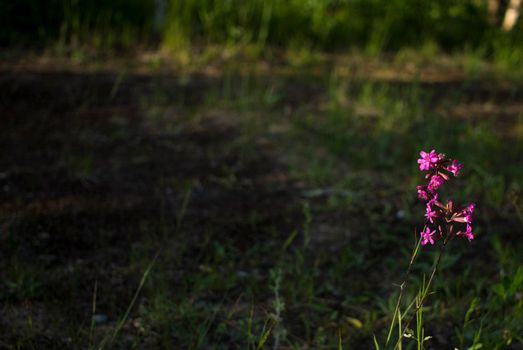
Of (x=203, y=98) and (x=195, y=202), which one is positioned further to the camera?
(x=203, y=98)

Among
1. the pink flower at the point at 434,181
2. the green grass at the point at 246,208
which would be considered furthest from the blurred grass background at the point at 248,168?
the pink flower at the point at 434,181

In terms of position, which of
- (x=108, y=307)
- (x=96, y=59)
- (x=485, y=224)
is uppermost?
(x=96, y=59)

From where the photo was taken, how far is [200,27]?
19.1ft

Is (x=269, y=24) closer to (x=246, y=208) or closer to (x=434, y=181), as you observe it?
(x=246, y=208)

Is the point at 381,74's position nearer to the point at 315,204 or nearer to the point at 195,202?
the point at 315,204

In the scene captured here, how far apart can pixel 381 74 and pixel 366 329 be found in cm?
340

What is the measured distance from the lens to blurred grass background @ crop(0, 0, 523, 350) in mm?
2521

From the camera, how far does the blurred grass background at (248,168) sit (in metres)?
2.52

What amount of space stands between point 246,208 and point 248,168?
481 mm

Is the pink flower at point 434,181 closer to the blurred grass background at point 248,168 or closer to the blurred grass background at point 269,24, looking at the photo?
the blurred grass background at point 248,168

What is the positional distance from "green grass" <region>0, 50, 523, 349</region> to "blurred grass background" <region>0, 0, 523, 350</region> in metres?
0.01

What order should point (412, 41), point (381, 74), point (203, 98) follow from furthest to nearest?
point (412, 41)
point (381, 74)
point (203, 98)

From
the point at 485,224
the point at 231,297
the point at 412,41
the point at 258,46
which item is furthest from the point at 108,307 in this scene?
the point at 412,41

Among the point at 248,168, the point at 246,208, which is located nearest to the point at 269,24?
the point at 248,168
